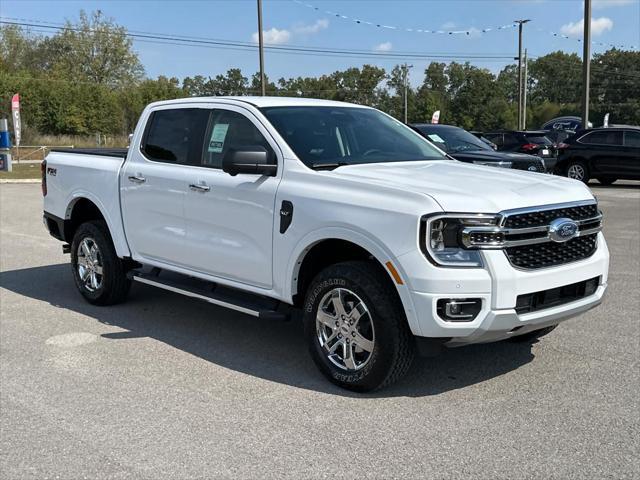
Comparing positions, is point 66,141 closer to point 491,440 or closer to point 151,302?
point 151,302

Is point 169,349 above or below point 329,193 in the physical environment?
below

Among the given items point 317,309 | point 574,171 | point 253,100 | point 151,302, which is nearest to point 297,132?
point 253,100

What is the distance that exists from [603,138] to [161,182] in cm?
1659

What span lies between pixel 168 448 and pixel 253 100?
2.97 metres

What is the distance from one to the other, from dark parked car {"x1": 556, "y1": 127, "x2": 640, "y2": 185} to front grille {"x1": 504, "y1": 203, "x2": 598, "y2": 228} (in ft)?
51.9

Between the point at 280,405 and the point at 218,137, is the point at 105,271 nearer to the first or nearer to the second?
the point at 218,137

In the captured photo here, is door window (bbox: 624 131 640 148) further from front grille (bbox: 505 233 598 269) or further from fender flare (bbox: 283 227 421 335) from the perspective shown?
fender flare (bbox: 283 227 421 335)

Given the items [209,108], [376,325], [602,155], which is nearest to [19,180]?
[602,155]

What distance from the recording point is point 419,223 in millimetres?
4039

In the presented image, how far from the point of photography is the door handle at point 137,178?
6121mm

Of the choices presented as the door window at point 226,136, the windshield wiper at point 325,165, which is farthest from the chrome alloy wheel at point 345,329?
the door window at point 226,136

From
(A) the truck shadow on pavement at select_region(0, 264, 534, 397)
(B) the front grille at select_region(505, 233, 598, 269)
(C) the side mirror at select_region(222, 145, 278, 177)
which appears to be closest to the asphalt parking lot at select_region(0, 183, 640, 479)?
(A) the truck shadow on pavement at select_region(0, 264, 534, 397)

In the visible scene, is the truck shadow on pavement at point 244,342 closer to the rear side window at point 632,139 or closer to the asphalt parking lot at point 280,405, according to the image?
the asphalt parking lot at point 280,405

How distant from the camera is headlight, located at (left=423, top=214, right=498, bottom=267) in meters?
4.02
